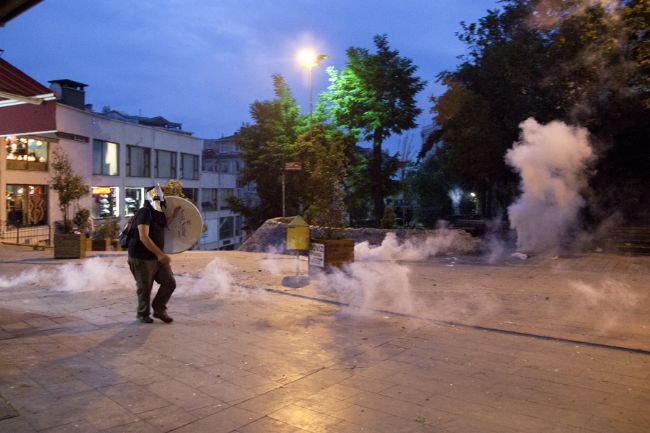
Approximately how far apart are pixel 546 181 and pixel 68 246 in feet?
43.7

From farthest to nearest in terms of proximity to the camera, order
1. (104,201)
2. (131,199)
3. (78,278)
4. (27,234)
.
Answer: (131,199)
(104,201)
(27,234)
(78,278)

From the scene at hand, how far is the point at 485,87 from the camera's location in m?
19.4

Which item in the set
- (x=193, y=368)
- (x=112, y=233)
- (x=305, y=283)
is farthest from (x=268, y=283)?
(x=112, y=233)

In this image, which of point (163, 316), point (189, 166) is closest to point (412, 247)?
point (163, 316)

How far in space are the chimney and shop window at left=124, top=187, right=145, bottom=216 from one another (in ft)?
18.7

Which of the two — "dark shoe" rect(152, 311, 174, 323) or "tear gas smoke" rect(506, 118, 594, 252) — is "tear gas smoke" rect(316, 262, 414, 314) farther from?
"tear gas smoke" rect(506, 118, 594, 252)

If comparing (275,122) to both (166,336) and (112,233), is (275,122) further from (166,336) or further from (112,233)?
(166,336)

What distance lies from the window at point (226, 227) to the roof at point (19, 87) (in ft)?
127

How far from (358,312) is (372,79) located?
17967 mm

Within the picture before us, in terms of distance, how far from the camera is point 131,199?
3325 centimetres

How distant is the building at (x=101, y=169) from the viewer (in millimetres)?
22859

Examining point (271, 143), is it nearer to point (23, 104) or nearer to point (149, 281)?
point (23, 104)

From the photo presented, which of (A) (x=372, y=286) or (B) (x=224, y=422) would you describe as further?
(A) (x=372, y=286)

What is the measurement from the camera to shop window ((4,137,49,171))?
22306 mm
